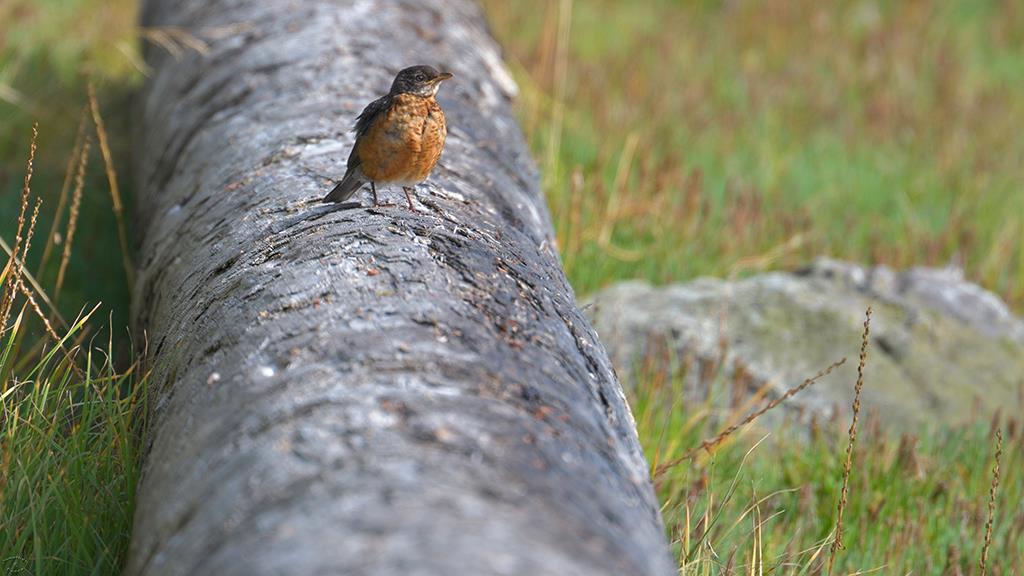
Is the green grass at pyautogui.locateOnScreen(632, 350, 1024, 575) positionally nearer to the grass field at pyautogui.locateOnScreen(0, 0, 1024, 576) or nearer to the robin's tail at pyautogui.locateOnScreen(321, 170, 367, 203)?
the grass field at pyautogui.locateOnScreen(0, 0, 1024, 576)

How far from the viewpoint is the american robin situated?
288 centimetres

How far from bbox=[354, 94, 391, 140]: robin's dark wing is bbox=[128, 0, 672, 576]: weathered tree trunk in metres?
0.16

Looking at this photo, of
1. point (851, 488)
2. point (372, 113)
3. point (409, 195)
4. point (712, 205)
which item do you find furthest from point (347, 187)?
point (712, 205)

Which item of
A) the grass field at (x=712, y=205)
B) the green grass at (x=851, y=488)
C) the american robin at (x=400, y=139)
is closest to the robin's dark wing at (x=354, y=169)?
the american robin at (x=400, y=139)

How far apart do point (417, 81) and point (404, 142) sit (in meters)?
0.25

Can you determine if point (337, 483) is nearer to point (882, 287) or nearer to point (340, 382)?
point (340, 382)

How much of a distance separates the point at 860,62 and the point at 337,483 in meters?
8.00

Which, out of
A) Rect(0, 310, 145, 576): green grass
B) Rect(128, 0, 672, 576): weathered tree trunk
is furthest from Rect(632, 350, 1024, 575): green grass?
Rect(0, 310, 145, 576): green grass

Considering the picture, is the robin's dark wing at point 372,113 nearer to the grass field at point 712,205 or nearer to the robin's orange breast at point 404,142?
the robin's orange breast at point 404,142

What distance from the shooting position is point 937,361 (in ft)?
15.3

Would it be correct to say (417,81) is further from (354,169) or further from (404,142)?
(354,169)

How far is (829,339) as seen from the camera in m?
4.71

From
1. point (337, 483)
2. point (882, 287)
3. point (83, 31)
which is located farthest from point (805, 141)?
point (337, 483)

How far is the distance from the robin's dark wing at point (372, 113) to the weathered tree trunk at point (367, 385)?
0.16m
